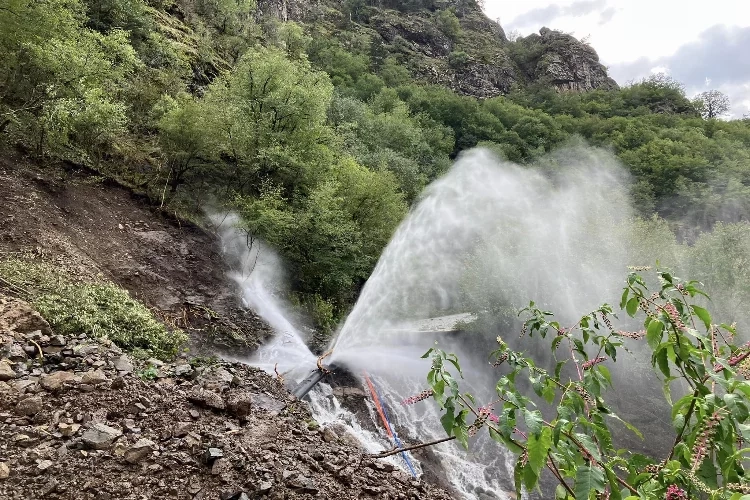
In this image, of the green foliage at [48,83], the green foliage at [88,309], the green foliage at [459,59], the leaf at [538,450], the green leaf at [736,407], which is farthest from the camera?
the green foliage at [459,59]

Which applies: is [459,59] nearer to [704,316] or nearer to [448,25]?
[448,25]

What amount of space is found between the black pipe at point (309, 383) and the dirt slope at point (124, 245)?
211cm

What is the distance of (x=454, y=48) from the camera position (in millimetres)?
98188

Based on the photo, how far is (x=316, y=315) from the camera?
1611cm

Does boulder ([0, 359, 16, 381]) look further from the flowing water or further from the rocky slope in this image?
the flowing water

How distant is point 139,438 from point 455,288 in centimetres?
1678

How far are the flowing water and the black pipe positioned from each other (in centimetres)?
27

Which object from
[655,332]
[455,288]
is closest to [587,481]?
[655,332]

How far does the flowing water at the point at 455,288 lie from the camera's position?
40.2 ft

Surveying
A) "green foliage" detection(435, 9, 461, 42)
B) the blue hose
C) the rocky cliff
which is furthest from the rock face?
the blue hose

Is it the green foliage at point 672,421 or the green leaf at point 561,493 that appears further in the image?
the green leaf at point 561,493

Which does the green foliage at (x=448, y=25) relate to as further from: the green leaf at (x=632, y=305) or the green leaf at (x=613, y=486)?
the green leaf at (x=613, y=486)

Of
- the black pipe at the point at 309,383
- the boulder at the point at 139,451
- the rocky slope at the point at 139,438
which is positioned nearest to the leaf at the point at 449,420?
the rocky slope at the point at 139,438

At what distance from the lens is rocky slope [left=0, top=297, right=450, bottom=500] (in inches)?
163
